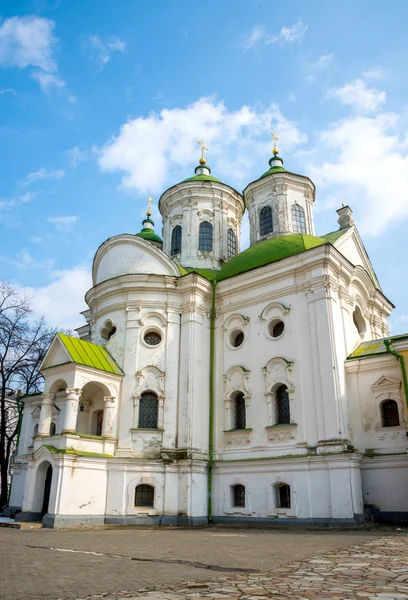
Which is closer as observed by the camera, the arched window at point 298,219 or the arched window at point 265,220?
the arched window at point 298,219

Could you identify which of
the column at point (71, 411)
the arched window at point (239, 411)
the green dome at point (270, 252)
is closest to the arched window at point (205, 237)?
the green dome at point (270, 252)

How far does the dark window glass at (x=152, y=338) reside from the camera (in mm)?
19984

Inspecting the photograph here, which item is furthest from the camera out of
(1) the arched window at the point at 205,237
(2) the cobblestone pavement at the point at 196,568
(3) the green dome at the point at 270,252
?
(1) the arched window at the point at 205,237

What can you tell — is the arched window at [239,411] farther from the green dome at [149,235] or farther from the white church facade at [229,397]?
the green dome at [149,235]

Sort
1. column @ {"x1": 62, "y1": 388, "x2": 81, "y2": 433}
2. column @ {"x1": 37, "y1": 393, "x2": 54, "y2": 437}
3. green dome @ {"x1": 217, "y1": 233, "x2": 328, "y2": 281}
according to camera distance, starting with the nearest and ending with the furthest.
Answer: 1. column @ {"x1": 62, "y1": 388, "x2": 81, "y2": 433}
2. column @ {"x1": 37, "y1": 393, "x2": 54, "y2": 437}
3. green dome @ {"x1": 217, "y1": 233, "x2": 328, "y2": 281}

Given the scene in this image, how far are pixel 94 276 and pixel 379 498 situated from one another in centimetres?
1506

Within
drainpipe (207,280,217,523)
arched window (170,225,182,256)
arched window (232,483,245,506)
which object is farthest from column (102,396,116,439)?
arched window (170,225,182,256)

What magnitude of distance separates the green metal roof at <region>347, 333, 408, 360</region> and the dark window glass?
24.4 feet

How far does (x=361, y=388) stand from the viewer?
664 inches

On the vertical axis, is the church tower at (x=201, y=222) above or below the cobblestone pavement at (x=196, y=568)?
above

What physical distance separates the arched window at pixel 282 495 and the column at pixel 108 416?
6243 mm

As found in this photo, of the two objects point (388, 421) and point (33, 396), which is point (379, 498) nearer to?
point (388, 421)

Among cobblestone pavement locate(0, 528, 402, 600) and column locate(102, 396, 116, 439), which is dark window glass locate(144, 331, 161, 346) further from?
cobblestone pavement locate(0, 528, 402, 600)

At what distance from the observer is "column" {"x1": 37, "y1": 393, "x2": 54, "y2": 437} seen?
18.0 metres
